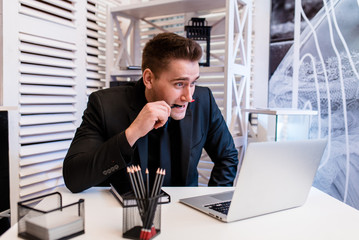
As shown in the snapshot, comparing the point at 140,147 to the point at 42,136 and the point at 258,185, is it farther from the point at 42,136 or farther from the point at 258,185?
the point at 42,136

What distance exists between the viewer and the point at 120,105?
148cm

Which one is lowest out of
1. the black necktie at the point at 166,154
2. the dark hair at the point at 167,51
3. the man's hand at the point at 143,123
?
the black necktie at the point at 166,154

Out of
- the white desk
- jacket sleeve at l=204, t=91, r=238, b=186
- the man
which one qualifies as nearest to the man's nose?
the man

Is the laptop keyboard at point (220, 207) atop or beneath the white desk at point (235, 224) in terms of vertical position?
atop

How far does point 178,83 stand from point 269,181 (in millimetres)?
665

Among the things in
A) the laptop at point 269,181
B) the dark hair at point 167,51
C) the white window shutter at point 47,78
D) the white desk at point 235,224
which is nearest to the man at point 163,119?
the dark hair at point 167,51

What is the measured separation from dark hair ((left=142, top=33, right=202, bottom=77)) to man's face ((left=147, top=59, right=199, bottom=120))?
2 cm

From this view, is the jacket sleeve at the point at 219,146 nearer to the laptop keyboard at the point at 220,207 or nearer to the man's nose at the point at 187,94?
the man's nose at the point at 187,94

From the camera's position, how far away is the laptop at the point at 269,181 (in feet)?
2.72

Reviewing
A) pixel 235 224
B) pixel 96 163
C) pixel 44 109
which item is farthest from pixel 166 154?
pixel 44 109

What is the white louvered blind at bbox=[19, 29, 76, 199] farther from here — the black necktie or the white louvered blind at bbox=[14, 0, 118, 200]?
the black necktie

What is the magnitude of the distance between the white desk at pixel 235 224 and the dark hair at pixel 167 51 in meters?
0.63

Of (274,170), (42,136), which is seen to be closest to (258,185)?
(274,170)

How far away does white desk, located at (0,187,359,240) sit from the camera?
0.79 metres
